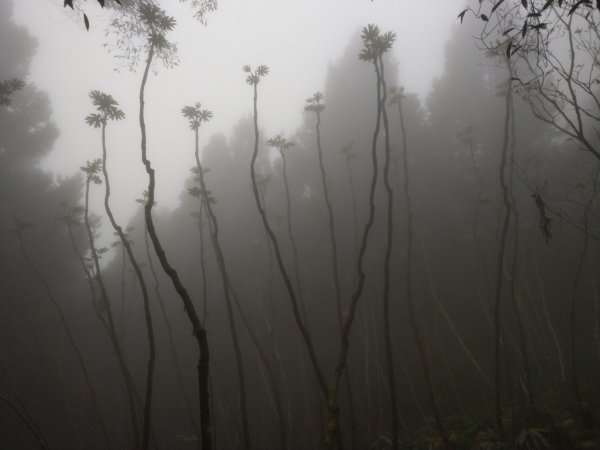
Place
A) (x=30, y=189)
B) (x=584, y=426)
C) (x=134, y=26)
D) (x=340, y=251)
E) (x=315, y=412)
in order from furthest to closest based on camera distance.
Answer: (x=340, y=251), (x=30, y=189), (x=315, y=412), (x=584, y=426), (x=134, y=26)

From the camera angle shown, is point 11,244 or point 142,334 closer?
point 11,244

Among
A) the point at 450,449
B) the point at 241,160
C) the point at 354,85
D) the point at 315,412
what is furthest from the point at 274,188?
the point at 450,449

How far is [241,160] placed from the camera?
87.2 feet

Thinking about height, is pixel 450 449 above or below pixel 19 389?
below

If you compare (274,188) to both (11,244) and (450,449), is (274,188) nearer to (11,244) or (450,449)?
(11,244)

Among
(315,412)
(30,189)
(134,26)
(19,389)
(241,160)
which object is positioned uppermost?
(241,160)

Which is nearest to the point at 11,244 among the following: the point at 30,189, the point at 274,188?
the point at 30,189

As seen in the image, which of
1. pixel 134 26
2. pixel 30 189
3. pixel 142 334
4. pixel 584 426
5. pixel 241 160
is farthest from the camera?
pixel 241 160

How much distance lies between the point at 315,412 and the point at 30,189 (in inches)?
676

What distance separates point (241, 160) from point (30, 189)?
12857mm

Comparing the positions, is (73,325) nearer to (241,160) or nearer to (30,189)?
(30,189)

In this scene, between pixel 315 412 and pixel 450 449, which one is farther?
pixel 315 412

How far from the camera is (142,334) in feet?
70.3

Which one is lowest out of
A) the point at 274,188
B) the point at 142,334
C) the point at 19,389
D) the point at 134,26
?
the point at 19,389
